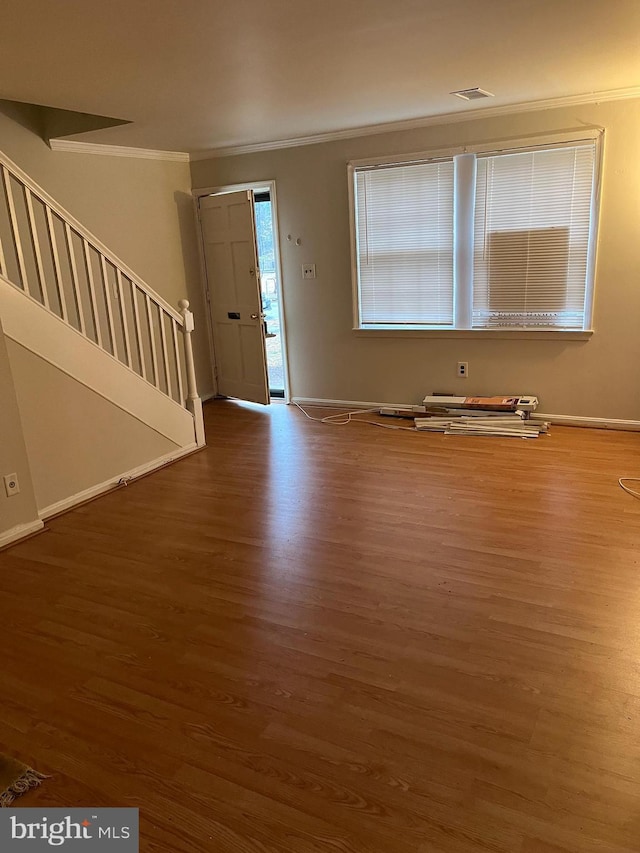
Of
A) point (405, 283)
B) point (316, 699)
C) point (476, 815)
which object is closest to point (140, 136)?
point (405, 283)

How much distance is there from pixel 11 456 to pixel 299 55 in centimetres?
259

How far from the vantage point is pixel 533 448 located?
4660 mm

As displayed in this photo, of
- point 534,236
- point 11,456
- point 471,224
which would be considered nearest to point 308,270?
point 471,224

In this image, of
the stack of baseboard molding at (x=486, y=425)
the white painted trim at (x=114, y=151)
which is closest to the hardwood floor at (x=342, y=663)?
the stack of baseboard molding at (x=486, y=425)

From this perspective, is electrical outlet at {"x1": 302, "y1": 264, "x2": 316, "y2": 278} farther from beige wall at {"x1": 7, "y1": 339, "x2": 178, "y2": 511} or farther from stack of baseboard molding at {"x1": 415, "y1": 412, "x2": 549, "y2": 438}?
beige wall at {"x1": 7, "y1": 339, "x2": 178, "y2": 511}

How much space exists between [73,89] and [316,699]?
352 cm

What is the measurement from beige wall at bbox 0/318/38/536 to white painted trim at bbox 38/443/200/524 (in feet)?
0.73

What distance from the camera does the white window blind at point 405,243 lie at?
5172mm

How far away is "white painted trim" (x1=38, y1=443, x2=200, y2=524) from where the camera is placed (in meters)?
3.85

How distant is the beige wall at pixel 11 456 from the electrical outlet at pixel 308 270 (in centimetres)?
314

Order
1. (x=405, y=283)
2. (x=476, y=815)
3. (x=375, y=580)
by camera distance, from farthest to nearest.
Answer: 1. (x=405, y=283)
2. (x=375, y=580)
3. (x=476, y=815)

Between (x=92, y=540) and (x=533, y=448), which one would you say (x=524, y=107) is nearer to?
(x=533, y=448)

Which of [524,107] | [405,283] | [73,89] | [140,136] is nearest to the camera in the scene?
[73,89]

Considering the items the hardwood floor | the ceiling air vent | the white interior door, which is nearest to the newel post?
the hardwood floor
